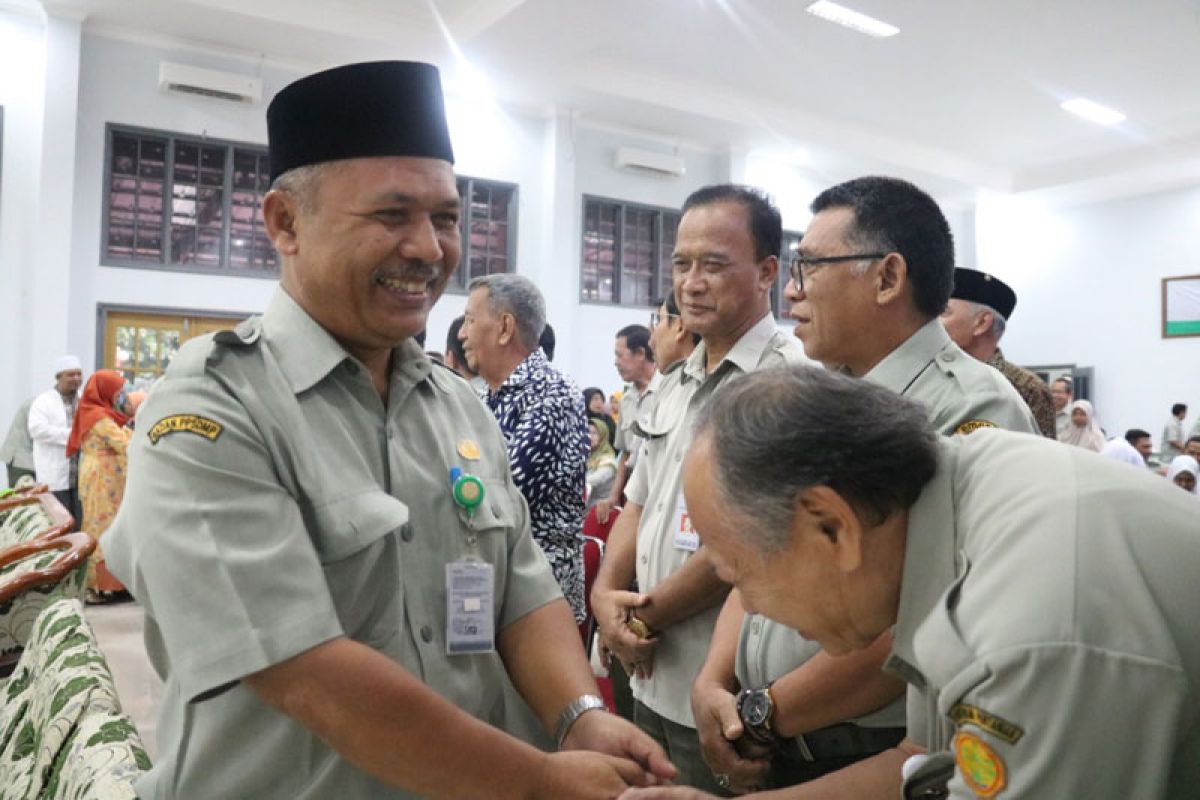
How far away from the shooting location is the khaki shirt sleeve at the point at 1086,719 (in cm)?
70

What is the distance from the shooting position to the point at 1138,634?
71 centimetres

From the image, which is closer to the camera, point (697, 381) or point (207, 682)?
point (207, 682)

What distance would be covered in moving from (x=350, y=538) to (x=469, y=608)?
0.22 metres

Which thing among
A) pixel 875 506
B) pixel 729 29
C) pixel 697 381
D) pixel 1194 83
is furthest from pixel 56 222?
pixel 1194 83

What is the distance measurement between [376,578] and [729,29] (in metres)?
7.99

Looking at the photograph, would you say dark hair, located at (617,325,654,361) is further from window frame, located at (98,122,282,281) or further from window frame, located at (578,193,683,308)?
window frame, located at (578,193,683,308)

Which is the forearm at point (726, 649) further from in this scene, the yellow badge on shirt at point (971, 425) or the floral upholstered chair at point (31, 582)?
the floral upholstered chair at point (31, 582)

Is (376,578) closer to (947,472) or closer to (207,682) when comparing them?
(207,682)

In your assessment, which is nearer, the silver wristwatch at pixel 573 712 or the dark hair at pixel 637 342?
the silver wristwatch at pixel 573 712

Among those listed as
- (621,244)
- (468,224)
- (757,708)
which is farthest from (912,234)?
(621,244)

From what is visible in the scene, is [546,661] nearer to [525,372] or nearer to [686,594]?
[686,594]

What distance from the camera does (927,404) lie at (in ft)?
4.69

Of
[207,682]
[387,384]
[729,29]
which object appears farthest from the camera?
[729,29]

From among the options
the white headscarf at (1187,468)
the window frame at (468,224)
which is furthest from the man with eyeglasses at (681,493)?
the window frame at (468,224)
